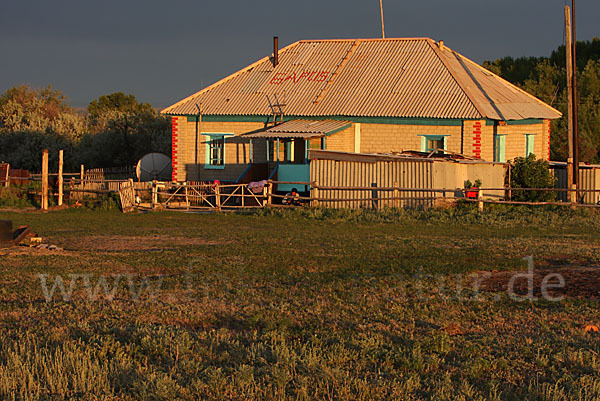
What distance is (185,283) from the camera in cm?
1177

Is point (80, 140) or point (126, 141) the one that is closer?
point (126, 141)

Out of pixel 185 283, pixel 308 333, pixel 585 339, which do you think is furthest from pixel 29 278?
pixel 585 339

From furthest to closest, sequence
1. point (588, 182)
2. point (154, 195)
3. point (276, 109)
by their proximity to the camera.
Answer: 1. point (276, 109)
2. point (588, 182)
3. point (154, 195)

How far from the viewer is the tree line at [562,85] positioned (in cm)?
4328

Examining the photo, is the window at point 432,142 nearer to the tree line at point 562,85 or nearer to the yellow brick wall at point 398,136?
the yellow brick wall at point 398,136

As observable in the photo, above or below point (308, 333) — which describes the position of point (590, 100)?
above

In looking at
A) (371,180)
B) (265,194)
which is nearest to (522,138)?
(371,180)

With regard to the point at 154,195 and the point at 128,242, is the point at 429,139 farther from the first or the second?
the point at 128,242

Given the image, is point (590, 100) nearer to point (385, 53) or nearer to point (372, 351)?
point (385, 53)

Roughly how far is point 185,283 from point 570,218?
14180 millimetres

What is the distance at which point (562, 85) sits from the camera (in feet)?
165

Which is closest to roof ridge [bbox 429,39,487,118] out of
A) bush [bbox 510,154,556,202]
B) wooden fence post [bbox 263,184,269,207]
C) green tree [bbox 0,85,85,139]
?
bush [bbox 510,154,556,202]

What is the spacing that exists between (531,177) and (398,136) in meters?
5.51

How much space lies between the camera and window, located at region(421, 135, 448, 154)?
98.8 feet
